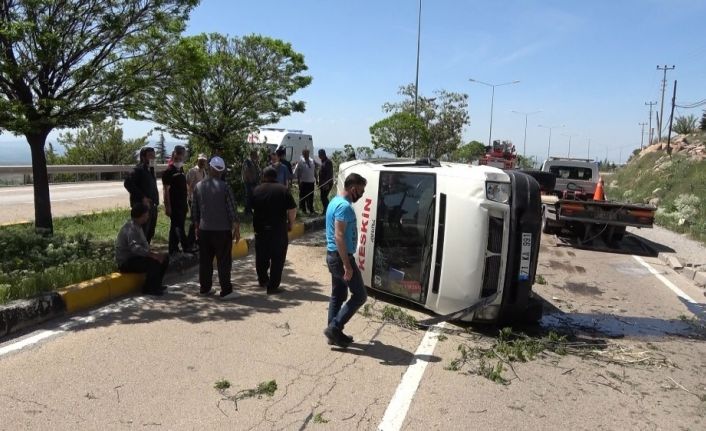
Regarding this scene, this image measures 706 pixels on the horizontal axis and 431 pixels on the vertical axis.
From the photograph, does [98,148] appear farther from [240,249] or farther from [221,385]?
[221,385]

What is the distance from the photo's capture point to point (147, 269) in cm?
649

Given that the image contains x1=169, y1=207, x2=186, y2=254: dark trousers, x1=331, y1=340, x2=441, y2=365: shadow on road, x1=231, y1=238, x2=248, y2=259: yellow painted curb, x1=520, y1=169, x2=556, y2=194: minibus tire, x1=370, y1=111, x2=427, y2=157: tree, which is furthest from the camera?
x1=370, y1=111, x2=427, y2=157: tree

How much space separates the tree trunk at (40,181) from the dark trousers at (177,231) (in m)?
1.68

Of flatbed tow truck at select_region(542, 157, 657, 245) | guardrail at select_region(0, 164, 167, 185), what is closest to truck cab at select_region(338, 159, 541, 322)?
flatbed tow truck at select_region(542, 157, 657, 245)

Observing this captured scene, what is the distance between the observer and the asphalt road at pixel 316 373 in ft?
12.6

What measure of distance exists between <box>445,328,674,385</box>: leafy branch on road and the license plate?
57cm

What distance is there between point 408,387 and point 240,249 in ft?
17.8

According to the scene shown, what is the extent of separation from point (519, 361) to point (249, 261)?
4.97 metres

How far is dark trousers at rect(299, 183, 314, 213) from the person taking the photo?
14.0 metres

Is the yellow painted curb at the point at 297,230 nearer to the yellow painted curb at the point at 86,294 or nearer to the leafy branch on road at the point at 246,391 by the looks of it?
the yellow painted curb at the point at 86,294

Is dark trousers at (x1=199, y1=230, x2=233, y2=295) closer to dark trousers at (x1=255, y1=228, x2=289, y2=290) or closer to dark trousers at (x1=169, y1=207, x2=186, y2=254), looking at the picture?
dark trousers at (x1=255, y1=228, x2=289, y2=290)

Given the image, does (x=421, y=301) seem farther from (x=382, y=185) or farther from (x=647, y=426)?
(x=647, y=426)

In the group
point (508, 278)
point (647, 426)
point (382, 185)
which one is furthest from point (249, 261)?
point (647, 426)

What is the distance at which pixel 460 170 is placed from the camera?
5.99m
